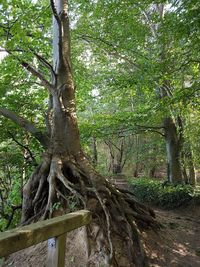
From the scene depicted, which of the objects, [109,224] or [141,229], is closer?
[109,224]

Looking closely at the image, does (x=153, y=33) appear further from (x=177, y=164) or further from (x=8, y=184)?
(x=8, y=184)

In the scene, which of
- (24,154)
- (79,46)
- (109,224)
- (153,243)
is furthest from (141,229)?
(79,46)

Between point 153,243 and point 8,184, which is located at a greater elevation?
point 8,184

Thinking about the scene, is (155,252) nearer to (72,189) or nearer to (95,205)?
(95,205)

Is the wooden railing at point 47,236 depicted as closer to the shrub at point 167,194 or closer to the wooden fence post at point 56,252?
the wooden fence post at point 56,252

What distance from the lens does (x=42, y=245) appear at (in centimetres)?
451

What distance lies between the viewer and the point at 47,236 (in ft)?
6.13

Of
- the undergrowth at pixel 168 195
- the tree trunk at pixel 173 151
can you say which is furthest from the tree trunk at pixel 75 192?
the tree trunk at pixel 173 151

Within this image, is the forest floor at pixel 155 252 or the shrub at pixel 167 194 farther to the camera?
the shrub at pixel 167 194

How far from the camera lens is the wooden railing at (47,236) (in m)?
1.55

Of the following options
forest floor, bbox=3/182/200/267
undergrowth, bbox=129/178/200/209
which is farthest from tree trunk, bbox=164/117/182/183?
forest floor, bbox=3/182/200/267

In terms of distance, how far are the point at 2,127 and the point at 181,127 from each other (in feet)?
23.5

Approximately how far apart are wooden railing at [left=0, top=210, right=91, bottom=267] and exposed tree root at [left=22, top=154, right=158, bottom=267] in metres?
1.80

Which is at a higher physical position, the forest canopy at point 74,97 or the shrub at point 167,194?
the forest canopy at point 74,97
